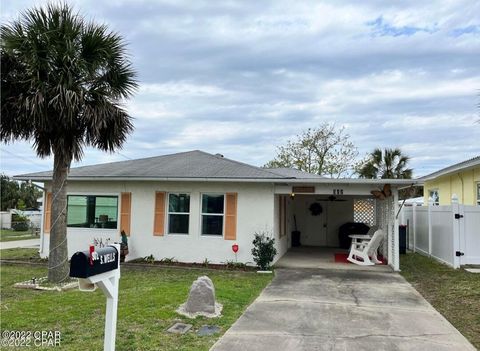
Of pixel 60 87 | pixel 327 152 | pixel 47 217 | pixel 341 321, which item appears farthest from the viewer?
pixel 327 152

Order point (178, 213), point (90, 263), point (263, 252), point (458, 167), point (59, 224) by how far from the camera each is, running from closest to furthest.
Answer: point (90, 263), point (59, 224), point (263, 252), point (178, 213), point (458, 167)

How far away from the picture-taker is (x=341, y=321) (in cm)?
592

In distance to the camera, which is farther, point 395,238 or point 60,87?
point 395,238

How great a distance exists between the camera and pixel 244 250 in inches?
449

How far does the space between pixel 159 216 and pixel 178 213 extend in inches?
23.3

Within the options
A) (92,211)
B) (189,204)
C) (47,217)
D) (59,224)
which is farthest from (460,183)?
(47,217)

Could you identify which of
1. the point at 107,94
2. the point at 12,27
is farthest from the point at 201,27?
the point at 12,27

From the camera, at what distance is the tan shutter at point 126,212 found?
1235 cm

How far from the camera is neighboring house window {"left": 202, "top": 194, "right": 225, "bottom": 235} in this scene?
11766 mm

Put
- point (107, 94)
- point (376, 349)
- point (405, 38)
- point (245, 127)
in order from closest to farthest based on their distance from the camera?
point (376, 349) < point (107, 94) < point (405, 38) < point (245, 127)

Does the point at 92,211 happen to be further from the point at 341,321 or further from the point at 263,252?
the point at 341,321

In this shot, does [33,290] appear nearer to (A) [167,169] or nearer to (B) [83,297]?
(B) [83,297]

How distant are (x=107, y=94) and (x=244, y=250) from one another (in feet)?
18.4

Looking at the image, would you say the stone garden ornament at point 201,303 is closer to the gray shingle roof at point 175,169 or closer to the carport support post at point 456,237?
the gray shingle roof at point 175,169
